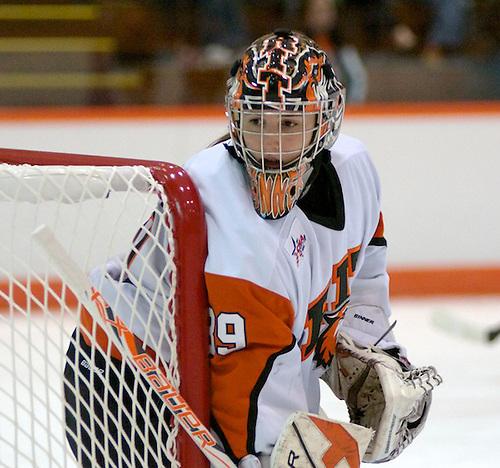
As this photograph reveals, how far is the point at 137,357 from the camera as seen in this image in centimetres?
118

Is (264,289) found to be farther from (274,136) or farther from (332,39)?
(332,39)

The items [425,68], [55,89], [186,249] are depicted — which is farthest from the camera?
[425,68]

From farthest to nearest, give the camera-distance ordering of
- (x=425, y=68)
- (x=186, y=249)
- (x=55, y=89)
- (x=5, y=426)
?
(x=425, y=68), (x=55, y=89), (x=5, y=426), (x=186, y=249)

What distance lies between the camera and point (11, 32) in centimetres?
367

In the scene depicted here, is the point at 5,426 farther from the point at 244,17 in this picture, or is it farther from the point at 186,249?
the point at 244,17

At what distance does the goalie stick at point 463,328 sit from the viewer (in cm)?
292

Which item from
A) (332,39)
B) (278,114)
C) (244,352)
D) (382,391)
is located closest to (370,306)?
(382,391)

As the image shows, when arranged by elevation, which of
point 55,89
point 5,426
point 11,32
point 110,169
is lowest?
point 5,426

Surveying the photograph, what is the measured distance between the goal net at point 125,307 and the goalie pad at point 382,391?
317 mm

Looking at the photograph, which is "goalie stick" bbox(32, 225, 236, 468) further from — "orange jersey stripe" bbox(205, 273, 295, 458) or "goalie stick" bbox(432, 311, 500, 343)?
"goalie stick" bbox(432, 311, 500, 343)

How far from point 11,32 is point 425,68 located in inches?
76.3

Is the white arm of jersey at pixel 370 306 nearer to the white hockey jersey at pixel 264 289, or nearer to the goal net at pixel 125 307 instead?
the white hockey jersey at pixel 264 289

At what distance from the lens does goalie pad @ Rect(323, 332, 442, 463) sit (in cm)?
136

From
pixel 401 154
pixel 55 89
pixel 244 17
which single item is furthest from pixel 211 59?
pixel 401 154
